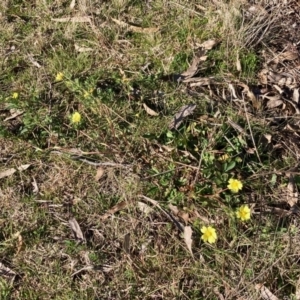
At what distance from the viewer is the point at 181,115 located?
11.7ft

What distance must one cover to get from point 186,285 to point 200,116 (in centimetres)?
111

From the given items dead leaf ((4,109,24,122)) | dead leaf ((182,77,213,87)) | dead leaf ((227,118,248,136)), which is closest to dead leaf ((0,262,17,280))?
dead leaf ((4,109,24,122))

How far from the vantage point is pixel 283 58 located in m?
3.91

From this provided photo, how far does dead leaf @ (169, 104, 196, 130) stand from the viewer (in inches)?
139

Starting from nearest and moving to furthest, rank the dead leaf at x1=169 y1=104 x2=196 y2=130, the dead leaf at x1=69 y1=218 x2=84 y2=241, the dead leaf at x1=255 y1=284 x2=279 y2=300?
the dead leaf at x1=255 y1=284 x2=279 y2=300, the dead leaf at x1=69 y1=218 x2=84 y2=241, the dead leaf at x1=169 y1=104 x2=196 y2=130

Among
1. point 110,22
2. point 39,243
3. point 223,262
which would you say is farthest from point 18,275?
point 110,22

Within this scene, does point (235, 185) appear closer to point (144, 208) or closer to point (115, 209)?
point (144, 208)

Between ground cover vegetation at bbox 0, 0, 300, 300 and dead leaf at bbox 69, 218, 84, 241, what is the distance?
3cm

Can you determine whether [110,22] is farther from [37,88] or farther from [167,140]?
[167,140]

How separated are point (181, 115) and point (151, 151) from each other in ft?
1.02

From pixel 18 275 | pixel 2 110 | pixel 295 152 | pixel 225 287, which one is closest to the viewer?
pixel 225 287

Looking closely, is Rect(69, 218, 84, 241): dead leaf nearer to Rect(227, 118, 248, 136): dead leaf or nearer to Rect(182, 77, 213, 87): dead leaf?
Rect(227, 118, 248, 136): dead leaf

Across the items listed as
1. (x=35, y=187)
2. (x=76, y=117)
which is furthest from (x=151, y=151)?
(x=35, y=187)

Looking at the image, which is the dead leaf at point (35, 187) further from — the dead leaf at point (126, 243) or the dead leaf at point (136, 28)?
the dead leaf at point (136, 28)
